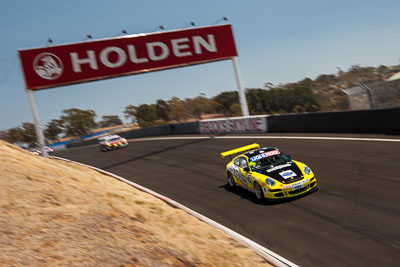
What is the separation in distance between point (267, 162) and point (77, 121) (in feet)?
329

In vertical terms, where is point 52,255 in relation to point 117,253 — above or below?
above

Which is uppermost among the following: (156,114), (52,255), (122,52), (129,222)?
(122,52)

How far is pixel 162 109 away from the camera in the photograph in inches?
3748

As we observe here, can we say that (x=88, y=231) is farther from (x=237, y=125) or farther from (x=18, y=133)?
(x=18, y=133)

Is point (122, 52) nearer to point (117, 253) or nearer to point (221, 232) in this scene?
point (221, 232)

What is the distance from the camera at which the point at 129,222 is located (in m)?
7.66

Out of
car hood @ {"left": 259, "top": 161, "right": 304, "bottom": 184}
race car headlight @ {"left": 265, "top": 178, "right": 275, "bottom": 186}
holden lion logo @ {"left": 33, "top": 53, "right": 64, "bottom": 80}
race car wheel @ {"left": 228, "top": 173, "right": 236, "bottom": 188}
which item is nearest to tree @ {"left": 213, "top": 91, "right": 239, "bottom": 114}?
holden lion logo @ {"left": 33, "top": 53, "right": 64, "bottom": 80}

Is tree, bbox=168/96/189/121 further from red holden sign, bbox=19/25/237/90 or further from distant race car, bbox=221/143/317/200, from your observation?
distant race car, bbox=221/143/317/200

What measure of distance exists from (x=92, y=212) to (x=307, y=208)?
5402mm

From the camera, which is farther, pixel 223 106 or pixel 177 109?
pixel 177 109

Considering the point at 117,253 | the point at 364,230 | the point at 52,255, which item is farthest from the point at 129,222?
the point at 364,230

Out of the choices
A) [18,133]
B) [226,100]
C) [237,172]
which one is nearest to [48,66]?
[237,172]

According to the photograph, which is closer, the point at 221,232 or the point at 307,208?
the point at 221,232

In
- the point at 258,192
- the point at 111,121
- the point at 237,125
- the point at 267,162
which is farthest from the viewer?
the point at 111,121
